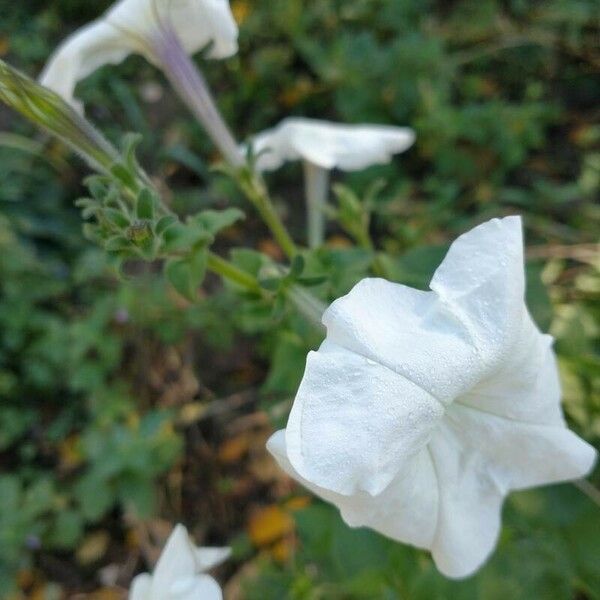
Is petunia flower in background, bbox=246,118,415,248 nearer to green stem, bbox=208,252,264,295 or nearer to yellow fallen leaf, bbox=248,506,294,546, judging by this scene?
green stem, bbox=208,252,264,295

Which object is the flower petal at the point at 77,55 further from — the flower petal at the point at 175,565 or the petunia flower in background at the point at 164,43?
the flower petal at the point at 175,565

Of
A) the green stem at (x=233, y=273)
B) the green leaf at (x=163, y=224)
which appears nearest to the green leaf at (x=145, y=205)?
the green leaf at (x=163, y=224)

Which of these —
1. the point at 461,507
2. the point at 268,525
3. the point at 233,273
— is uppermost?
the point at 233,273

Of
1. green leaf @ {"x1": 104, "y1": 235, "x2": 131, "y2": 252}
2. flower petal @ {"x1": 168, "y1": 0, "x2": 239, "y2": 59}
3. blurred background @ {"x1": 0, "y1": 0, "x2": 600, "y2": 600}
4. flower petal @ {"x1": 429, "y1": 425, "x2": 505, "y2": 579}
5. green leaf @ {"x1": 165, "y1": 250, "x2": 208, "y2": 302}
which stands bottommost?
blurred background @ {"x1": 0, "y1": 0, "x2": 600, "y2": 600}

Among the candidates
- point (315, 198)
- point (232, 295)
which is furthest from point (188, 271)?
point (232, 295)

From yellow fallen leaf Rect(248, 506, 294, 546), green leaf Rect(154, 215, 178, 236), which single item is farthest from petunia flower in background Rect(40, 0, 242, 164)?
yellow fallen leaf Rect(248, 506, 294, 546)

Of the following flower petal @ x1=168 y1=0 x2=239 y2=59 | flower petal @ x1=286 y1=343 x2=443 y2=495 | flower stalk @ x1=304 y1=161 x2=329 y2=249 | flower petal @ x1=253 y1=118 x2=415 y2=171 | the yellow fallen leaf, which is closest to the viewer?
flower petal @ x1=286 y1=343 x2=443 y2=495

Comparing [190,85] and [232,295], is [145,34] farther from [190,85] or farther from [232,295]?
[232,295]
